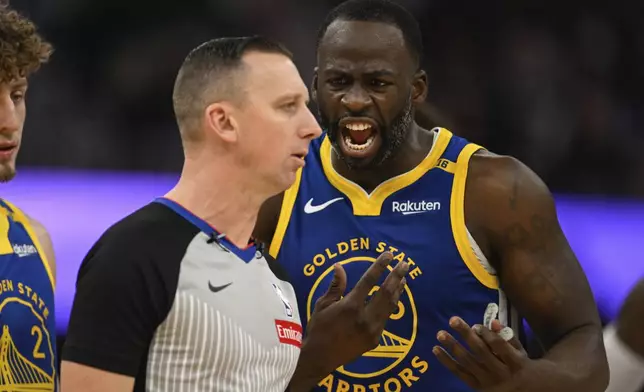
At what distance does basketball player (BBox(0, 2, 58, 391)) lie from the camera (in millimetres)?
3840

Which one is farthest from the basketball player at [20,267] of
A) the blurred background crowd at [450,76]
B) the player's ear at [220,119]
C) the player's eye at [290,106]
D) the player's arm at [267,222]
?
the blurred background crowd at [450,76]

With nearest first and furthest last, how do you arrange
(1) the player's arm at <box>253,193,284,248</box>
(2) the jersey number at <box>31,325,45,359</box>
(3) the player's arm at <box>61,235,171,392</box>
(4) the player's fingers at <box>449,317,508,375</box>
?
(3) the player's arm at <box>61,235,171,392</box> < (4) the player's fingers at <box>449,317,508,375</box> < (2) the jersey number at <box>31,325,45,359</box> < (1) the player's arm at <box>253,193,284,248</box>

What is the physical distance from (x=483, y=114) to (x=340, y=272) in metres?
6.17

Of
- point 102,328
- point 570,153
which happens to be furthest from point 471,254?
point 570,153

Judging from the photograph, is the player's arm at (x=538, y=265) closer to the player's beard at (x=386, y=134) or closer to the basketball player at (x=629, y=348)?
the player's beard at (x=386, y=134)

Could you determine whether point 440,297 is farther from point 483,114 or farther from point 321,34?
point 483,114

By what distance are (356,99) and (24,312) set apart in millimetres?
1393

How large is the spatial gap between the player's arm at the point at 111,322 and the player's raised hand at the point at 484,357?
3.55 feet

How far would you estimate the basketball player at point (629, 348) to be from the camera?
15.9ft

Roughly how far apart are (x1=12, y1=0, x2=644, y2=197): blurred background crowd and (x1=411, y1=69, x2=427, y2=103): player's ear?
4683mm

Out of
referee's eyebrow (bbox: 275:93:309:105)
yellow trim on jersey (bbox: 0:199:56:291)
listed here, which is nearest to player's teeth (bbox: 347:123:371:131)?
referee's eyebrow (bbox: 275:93:309:105)

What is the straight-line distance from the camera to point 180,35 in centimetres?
1008

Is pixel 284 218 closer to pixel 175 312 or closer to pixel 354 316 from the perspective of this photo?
pixel 354 316

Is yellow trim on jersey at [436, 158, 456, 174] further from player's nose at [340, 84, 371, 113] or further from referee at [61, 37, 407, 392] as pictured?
referee at [61, 37, 407, 392]
